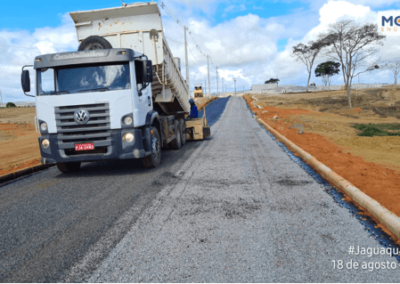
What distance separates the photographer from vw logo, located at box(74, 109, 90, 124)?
7039 mm

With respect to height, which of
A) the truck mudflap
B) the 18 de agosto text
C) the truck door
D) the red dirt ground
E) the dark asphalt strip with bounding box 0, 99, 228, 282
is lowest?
the 18 de agosto text

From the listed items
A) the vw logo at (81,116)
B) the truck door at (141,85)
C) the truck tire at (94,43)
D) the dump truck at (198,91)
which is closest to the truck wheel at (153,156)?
the truck door at (141,85)

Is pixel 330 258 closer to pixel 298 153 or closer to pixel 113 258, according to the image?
pixel 113 258

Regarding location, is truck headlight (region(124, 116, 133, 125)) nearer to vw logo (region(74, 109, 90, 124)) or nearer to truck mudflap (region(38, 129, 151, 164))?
truck mudflap (region(38, 129, 151, 164))

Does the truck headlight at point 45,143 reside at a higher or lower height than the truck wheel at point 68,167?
higher

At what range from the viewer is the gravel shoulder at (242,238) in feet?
10.1

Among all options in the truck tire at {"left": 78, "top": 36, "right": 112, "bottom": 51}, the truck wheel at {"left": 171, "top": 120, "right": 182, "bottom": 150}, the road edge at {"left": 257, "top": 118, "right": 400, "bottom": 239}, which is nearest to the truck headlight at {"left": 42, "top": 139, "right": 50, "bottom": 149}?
the truck tire at {"left": 78, "top": 36, "right": 112, "bottom": 51}

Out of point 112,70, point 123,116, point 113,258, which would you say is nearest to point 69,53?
point 112,70

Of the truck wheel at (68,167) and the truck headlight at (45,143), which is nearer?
the truck headlight at (45,143)

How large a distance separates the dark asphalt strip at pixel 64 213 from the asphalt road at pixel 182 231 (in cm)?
2

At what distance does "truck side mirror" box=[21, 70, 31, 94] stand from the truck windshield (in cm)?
25

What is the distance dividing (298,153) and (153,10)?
6062 mm

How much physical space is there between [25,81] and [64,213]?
155 inches

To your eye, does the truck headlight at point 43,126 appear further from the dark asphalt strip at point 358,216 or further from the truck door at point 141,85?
the dark asphalt strip at point 358,216
